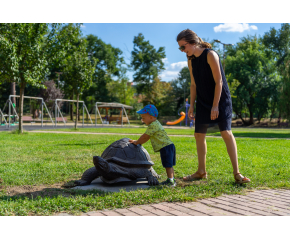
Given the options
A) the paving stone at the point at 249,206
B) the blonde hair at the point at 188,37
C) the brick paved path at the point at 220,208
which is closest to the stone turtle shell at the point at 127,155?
the brick paved path at the point at 220,208

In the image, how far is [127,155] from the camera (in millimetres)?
4707

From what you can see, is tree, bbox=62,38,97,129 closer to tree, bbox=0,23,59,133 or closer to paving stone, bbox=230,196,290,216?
tree, bbox=0,23,59,133

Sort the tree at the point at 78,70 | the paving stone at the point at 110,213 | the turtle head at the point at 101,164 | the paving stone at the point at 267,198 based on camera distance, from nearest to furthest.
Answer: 1. the paving stone at the point at 110,213
2. the paving stone at the point at 267,198
3. the turtle head at the point at 101,164
4. the tree at the point at 78,70

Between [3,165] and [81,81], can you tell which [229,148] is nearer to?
[3,165]

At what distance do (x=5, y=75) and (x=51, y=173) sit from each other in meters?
12.3

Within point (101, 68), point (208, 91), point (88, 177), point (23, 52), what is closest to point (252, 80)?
point (101, 68)

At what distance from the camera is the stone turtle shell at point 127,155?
4.59 metres

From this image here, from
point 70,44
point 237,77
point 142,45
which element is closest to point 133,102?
point 142,45

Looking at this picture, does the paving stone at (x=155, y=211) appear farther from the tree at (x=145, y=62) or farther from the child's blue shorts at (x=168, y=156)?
the tree at (x=145, y=62)

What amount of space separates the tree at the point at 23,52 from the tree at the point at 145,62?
3983 cm

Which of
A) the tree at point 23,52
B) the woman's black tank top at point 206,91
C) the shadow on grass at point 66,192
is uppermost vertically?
the tree at point 23,52

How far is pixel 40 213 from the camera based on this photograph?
3037 millimetres

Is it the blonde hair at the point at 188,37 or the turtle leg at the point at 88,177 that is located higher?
the blonde hair at the point at 188,37

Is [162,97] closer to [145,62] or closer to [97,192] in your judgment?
[145,62]
